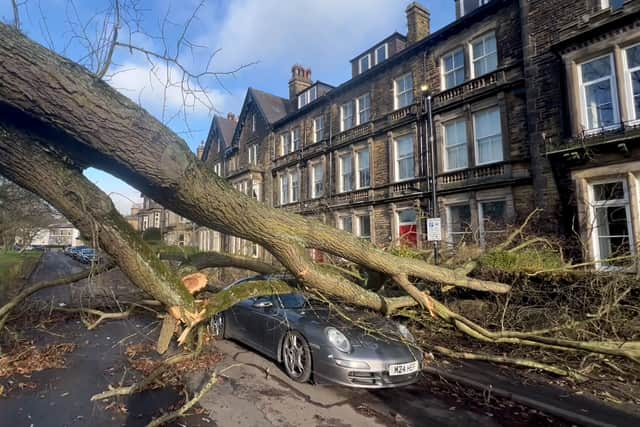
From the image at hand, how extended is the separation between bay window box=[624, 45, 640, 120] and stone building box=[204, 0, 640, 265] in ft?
0.09

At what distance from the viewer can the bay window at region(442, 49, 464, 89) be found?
14891mm

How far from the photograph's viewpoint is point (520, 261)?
23.9 feet

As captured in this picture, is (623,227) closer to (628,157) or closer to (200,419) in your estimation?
(628,157)

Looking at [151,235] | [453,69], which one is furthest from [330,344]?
[453,69]

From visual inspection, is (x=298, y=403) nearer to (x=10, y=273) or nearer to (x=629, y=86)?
(x=629, y=86)

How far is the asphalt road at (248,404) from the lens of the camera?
4.09 m

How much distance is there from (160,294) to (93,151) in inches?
52.0

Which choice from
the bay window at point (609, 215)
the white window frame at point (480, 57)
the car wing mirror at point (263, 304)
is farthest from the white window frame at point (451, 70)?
the car wing mirror at point (263, 304)

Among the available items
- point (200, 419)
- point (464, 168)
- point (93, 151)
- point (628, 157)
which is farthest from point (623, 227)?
point (93, 151)

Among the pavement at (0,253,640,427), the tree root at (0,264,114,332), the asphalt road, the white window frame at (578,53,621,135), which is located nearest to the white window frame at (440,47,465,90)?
the white window frame at (578,53,621,135)

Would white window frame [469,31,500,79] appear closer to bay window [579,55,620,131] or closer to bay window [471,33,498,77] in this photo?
bay window [471,33,498,77]

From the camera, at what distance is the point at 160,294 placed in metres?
3.23

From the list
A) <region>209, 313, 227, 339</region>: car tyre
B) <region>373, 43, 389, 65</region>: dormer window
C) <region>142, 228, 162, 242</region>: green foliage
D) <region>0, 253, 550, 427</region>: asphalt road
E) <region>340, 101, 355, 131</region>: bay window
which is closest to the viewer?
<region>0, 253, 550, 427</region>: asphalt road

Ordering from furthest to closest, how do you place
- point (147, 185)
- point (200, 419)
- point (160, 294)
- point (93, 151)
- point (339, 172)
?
point (339, 172) < point (200, 419) < point (160, 294) < point (147, 185) < point (93, 151)
